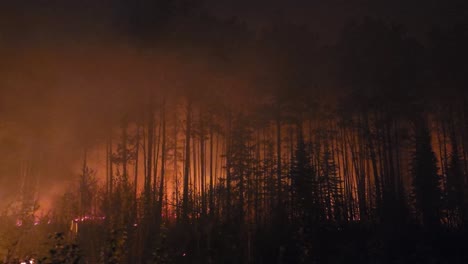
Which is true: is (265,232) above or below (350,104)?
below

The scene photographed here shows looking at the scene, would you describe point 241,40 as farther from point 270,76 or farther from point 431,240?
point 431,240

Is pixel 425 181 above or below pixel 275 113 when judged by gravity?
below

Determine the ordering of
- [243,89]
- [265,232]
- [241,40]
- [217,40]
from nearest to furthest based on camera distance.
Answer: [265,232]
[217,40]
[241,40]
[243,89]

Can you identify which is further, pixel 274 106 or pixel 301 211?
pixel 274 106

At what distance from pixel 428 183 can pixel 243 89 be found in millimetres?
14226

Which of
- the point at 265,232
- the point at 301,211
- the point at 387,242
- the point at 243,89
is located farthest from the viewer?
the point at 243,89

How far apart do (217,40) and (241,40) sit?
310 cm

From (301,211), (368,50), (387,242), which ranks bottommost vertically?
(387,242)

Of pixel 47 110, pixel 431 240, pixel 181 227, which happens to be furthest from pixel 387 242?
pixel 47 110

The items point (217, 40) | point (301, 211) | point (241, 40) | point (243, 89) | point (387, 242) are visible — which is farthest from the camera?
point (243, 89)

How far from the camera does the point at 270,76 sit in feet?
97.2

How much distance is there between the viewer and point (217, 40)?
2569 centimetres

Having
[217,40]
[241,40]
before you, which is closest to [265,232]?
[217,40]

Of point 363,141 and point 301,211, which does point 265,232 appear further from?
point 363,141
